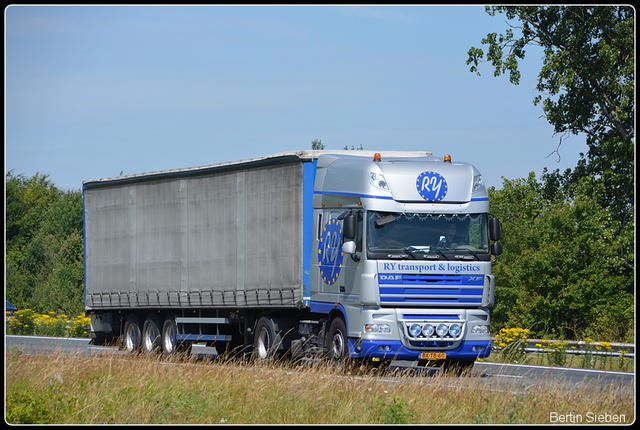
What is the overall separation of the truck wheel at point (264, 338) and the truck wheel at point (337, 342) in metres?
1.79

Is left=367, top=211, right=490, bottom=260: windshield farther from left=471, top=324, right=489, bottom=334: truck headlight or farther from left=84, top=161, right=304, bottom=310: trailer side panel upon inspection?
left=84, top=161, right=304, bottom=310: trailer side panel

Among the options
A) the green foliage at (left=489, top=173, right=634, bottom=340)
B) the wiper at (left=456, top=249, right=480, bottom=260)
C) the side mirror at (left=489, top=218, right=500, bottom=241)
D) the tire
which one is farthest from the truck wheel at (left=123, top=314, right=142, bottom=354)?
the green foliage at (left=489, top=173, right=634, bottom=340)

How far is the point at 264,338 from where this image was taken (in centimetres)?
1750

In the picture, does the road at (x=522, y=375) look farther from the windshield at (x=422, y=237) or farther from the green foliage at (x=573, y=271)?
the green foliage at (x=573, y=271)

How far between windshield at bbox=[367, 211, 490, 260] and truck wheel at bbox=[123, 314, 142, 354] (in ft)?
29.6

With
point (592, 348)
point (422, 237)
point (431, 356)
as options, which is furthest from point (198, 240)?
point (592, 348)

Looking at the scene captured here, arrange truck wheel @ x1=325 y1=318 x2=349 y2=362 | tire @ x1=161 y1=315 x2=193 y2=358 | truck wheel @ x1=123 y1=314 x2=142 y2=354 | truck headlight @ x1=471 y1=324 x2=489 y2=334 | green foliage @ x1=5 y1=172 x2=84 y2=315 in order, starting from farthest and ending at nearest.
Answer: green foliage @ x1=5 y1=172 x2=84 y2=315, truck wheel @ x1=123 y1=314 x2=142 y2=354, tire @ x1=161 y1=315 x2=193 y2=358, truck wheel @ x1=325 y1=318 x2=349 y2=362, truck headlight @ x1=471 y1=324 x2=489 y2=334

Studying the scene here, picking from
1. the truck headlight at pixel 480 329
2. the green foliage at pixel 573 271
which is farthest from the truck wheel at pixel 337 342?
the green foliage at pixel 573 271

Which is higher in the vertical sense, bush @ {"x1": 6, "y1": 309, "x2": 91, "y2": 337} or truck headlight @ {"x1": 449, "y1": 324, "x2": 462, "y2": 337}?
truck headlight @ {"x1": 449, "y1": 324, "x2": 462, "y2": 337}

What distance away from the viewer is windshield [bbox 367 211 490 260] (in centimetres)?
1439

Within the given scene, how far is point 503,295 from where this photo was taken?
111ft

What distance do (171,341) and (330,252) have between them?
6.41 m

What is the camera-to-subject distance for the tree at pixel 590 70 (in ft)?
108

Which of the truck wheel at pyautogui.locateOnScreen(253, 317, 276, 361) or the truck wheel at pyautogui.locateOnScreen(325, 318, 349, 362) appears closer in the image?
the truck wheel at pyautogui.locateOnScreen(325, 318, 349, 362)
